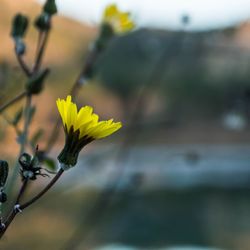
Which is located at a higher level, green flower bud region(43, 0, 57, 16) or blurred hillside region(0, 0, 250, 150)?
blurred hillside region(0, 0, 250, 150)

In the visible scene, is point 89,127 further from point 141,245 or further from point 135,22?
point 141,245

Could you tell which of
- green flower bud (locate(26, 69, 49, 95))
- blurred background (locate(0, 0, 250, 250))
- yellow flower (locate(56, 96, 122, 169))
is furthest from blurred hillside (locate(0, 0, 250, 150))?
yellow flower (locate(56, 96, 122, 169))

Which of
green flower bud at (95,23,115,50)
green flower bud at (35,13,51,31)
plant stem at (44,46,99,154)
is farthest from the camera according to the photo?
green flower bud at (95,23,115,50)

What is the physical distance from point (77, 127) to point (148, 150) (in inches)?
354

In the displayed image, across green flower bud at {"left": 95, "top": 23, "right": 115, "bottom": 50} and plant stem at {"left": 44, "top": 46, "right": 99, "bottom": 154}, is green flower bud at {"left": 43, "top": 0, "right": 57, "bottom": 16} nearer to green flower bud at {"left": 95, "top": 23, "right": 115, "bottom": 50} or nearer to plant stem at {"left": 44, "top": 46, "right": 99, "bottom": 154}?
plant stem at {"left": 44, "top": 46, "right": 99, "bottom": 154}

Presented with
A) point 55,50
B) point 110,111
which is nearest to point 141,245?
point 110,111

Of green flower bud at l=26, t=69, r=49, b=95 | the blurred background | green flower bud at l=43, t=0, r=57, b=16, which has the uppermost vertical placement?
the blurred background

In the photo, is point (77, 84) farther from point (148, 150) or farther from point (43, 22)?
point (148, 150)

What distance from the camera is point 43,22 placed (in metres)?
1.05

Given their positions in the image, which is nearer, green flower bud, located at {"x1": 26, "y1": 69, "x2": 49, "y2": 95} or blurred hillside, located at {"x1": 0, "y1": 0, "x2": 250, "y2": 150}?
green flower bud, located at {"x1": 26, "y1": 69, "x2": 49, "y2": 95}

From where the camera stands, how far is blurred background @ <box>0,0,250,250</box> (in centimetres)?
227

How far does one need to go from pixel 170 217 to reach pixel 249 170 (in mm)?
2251

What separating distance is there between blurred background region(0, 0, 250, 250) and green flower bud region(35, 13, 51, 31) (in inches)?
5.9

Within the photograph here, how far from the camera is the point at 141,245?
5129 mm
